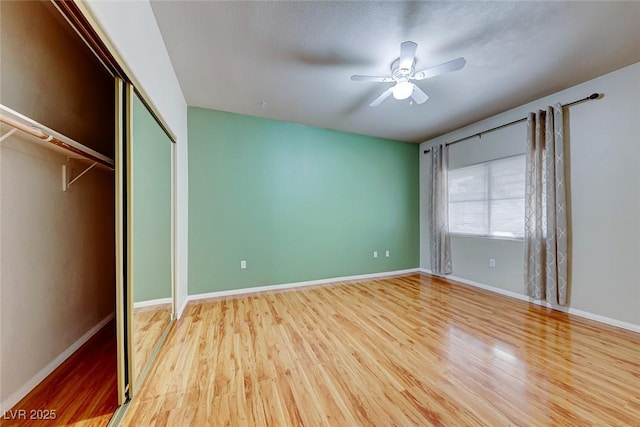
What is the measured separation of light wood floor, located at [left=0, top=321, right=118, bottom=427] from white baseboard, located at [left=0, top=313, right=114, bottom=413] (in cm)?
2

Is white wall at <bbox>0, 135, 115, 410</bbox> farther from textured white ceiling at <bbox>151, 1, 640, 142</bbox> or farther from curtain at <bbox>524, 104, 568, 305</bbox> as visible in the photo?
curtain at <bbox>524, 104, 568, 305</bbox>

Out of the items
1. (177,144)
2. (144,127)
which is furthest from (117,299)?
(177,144)

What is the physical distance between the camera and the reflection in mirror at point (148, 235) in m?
1.49

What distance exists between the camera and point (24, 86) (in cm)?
146

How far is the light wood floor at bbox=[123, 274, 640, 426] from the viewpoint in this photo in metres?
1.34

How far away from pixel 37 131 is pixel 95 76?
1235mm

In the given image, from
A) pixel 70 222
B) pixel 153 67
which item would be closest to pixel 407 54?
pixel 153 67

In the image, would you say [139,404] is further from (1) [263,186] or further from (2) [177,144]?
(1) [263,186]

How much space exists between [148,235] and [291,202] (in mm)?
2128

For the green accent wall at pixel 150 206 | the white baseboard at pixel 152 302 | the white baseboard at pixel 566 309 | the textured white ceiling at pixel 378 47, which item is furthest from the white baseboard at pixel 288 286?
the textured white ceiling at pixel 378 47

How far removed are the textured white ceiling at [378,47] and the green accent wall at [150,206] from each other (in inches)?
32.6

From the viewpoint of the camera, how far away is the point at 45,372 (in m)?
1.56

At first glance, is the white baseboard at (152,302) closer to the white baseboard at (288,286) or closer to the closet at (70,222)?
the closet at (70,222)

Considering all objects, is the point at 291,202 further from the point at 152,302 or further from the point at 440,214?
the point at 440,214
